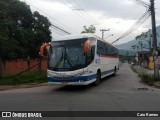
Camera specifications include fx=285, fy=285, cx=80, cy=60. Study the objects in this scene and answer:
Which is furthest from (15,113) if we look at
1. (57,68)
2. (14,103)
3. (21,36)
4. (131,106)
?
(21,36)

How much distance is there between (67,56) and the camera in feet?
50.6

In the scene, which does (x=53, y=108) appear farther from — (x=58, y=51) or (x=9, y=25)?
(x=9, y=25)

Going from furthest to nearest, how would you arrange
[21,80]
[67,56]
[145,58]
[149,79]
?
[145,58] → [149,79] → [21,80] → [67,56]

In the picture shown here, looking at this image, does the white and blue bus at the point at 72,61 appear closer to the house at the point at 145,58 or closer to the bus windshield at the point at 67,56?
the bus windshield at the point at 67,56

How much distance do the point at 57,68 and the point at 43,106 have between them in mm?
5048

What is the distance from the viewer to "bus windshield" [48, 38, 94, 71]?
15.2m

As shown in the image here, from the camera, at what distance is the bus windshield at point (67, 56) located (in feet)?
50.0

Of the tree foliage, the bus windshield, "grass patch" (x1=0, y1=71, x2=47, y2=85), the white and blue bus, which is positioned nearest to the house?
the tree foliage

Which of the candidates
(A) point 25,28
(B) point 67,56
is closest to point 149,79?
(B) point 67,56

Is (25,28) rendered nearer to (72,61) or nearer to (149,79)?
(149,79)

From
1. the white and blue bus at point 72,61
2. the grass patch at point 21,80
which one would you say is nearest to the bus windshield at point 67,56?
the white and blue bus at point 72,61

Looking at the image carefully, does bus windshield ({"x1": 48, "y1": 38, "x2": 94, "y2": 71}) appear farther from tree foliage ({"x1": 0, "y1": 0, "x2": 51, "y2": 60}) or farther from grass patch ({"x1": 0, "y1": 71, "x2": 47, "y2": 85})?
tree foliage ({"x1": 0, "y1": 0, "x2": 51, "y2": 60})

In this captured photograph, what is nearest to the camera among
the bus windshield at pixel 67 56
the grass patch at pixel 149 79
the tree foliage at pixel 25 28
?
the bus windshield at pixel 67 56

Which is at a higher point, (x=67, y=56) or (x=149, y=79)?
(x=67, y=56)
